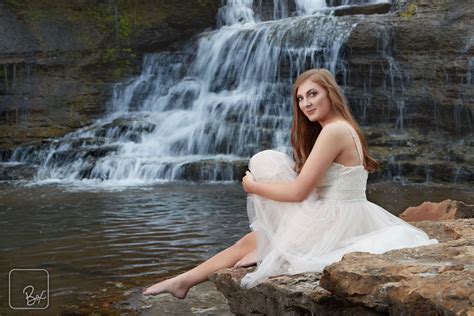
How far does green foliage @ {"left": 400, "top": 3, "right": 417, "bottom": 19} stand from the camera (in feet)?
51.4

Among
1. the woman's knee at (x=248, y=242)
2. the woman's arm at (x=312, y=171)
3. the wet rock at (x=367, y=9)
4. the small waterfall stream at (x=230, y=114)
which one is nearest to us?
the woman's arm at (x=312, y=171)

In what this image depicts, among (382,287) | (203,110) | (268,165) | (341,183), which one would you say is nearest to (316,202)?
(341,183)

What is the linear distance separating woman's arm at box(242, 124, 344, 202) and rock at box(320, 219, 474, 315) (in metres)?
0.69

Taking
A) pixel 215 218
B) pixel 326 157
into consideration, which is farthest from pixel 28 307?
pixel 215 218

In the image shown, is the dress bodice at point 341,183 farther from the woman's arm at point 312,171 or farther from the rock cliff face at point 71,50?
the rock cliff face at point 71,50

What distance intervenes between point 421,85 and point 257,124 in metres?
3.85

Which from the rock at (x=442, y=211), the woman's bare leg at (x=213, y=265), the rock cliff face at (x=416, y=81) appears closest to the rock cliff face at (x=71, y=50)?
the rock cliff face at (x=416, y=81)

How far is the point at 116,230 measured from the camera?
7949mm

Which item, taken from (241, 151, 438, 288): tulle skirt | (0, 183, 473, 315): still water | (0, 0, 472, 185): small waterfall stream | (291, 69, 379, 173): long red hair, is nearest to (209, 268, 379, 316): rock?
(241, 151, 438, 288): tulle skirt

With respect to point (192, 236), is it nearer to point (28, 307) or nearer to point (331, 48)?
point (28, 307)

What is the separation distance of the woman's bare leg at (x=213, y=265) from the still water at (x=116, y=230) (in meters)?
0.78

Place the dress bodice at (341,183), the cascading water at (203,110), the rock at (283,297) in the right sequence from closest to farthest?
1. the rock at (283,297)
2. the dress bodice at (341,183)
3. the cascading water at (203,110)

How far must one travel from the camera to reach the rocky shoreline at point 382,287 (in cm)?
239

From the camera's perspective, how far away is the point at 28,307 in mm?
4812
